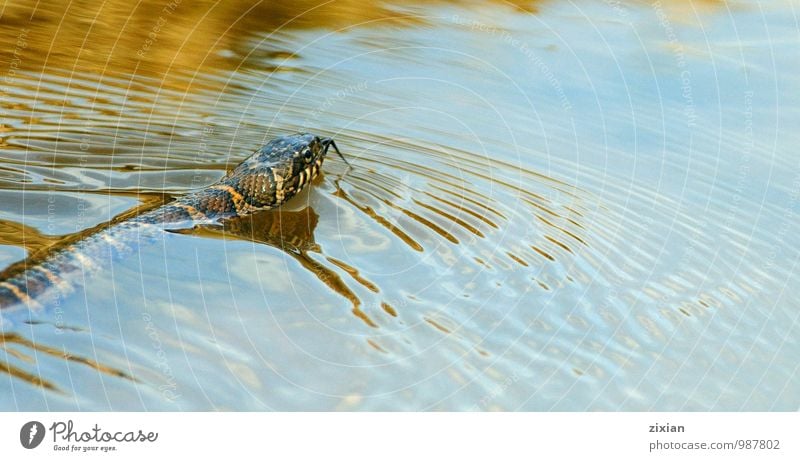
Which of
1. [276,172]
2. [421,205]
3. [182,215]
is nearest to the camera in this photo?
[182,215]

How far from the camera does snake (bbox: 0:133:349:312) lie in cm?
702

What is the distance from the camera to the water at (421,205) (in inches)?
254

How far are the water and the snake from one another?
0.17m

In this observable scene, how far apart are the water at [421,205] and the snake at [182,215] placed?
0.55ft

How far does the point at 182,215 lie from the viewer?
8.55 metres
